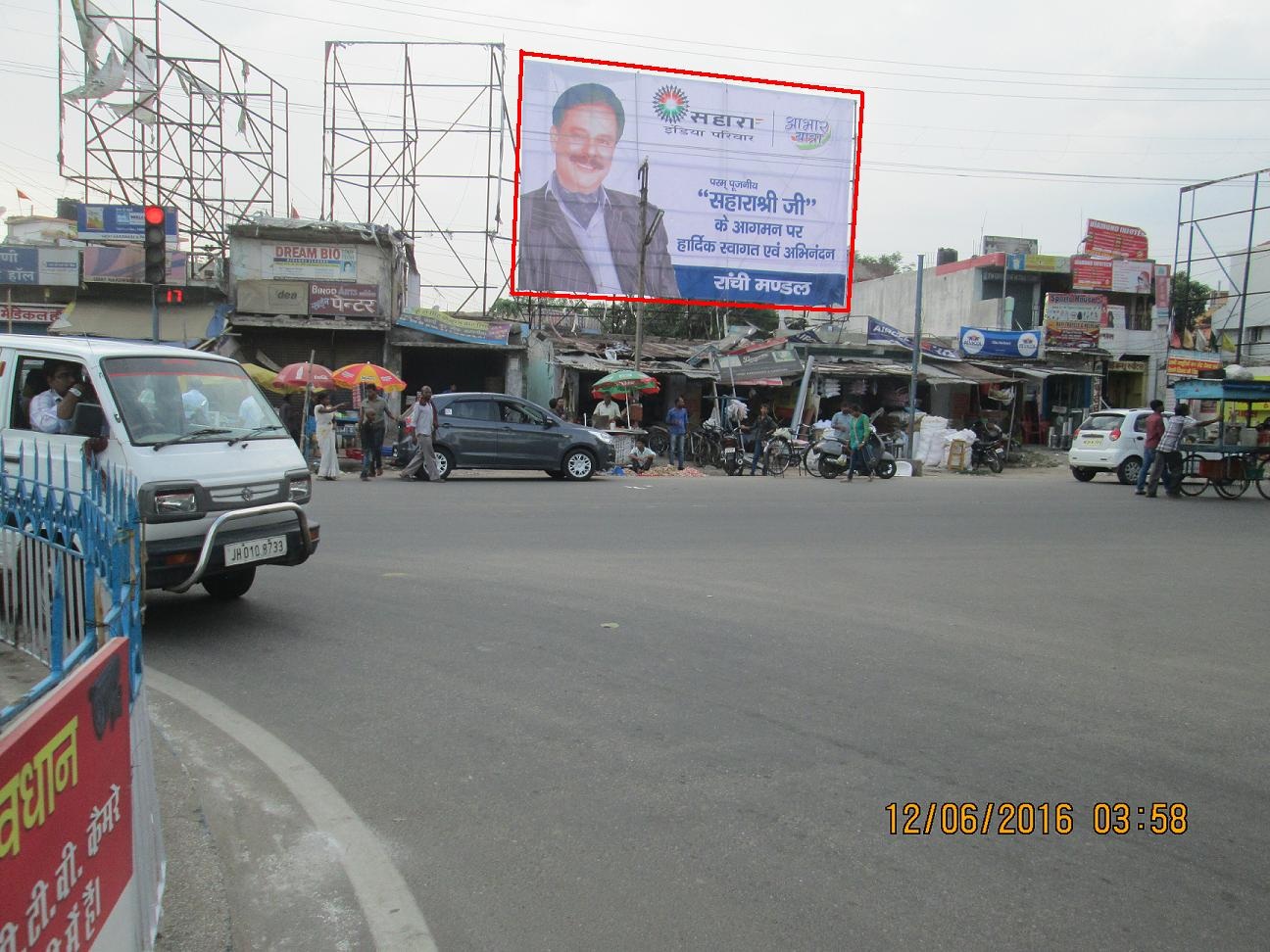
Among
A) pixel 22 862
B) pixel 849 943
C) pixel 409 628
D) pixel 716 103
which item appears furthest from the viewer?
pixel 716 103

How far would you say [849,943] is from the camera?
2.77m

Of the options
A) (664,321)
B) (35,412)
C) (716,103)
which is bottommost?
(35,412)

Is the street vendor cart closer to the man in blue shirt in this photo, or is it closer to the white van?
the man in blue shirt

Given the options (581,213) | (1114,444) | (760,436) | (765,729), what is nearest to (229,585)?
(765,729)

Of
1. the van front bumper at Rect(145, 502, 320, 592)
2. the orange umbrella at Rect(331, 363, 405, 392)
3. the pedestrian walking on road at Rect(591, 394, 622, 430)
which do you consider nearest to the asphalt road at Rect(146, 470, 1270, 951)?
the van front bumper at Rect(145, 502, 320, 592)

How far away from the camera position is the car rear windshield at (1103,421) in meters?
19.5

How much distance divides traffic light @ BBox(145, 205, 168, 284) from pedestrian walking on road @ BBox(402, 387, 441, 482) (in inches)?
183

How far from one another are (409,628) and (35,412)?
2.82 m

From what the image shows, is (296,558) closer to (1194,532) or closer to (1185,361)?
(1194,532)

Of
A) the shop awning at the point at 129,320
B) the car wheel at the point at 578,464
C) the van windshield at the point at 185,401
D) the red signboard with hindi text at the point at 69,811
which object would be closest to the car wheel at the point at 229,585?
the van windshield at the point at 185,401

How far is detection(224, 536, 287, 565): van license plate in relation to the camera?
5.88m

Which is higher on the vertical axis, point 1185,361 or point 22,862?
point 1185,361

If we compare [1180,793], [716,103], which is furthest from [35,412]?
[716,103]
